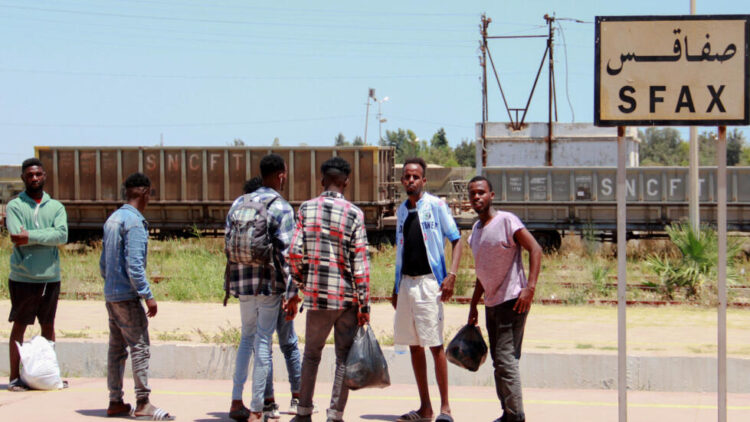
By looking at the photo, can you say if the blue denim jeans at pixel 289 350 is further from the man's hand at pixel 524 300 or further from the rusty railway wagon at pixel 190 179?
the rusty railway wagon at pixel 190 179

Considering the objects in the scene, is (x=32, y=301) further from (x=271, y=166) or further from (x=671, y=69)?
(x=671, y=69)

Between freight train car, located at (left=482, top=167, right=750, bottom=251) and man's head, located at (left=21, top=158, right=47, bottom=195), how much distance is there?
17.2 meters

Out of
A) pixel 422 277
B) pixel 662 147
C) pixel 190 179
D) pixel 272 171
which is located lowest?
pixel 422 277

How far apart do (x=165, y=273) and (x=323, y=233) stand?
1194cm

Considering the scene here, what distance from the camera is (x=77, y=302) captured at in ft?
40.4

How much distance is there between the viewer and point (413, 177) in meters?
5.76

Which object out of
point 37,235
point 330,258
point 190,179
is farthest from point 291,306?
point 190,179

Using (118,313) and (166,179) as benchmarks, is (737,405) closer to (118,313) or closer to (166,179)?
(118,313)

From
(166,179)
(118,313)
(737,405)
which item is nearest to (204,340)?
(118,313)

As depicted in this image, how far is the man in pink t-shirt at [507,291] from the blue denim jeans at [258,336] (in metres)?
1.37

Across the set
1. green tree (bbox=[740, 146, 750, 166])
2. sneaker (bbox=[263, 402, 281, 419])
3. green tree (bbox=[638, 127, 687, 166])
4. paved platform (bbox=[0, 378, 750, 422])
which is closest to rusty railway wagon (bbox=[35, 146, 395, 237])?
paved platform (bbox=[0, 378, 750, 422])

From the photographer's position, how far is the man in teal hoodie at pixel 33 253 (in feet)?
21.7

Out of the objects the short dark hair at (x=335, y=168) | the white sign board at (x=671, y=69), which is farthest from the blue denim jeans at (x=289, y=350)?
the white sign board at (x=671, y=69)

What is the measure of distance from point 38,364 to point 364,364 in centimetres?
298
